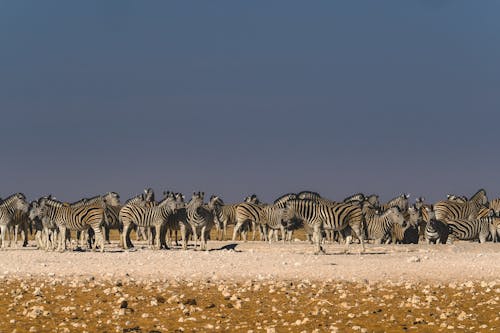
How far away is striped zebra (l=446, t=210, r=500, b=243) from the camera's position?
33562mm

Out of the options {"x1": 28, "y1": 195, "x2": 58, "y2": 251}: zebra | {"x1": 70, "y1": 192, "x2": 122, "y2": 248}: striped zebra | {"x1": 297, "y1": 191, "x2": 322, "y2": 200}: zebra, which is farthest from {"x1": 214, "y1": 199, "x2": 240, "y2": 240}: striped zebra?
{"x1": 28, "y1": 195, "x2": 58, "y2": 251}: zebra

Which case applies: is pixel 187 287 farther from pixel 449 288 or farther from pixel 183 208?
pixel 183 208

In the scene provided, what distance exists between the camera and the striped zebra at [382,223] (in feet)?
102

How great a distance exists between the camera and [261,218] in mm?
35250

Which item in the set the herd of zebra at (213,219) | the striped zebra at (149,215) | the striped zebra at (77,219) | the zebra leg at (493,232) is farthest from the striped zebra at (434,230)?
the striped zebra at (77,219)

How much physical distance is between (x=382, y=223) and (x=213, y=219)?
268 inches

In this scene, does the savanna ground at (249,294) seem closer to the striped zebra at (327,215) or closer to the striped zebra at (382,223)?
the striped zebra at (327,215)

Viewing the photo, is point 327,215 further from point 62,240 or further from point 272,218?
point 62,240

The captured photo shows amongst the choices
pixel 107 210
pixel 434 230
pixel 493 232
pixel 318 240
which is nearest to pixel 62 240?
pixel 107 210

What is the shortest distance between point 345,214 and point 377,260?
4.34 meters

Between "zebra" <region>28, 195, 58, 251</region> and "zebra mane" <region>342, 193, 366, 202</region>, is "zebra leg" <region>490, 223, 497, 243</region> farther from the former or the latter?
"zebra" <region>28, 195, 58, 251</region>

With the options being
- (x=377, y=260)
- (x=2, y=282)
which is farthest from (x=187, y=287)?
(x=377, y=260)

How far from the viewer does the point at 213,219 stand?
29.9 meters

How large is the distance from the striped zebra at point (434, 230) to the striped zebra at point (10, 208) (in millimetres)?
16153
